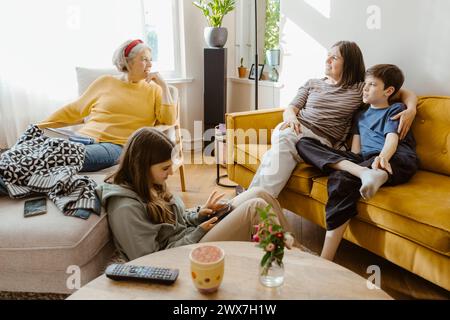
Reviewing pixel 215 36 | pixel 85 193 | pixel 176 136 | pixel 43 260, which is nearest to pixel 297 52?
pixel 215 36

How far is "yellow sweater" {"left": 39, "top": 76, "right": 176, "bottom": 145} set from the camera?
2.24 m

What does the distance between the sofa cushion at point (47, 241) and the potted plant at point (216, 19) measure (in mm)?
2312

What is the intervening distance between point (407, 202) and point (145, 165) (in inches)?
40.4

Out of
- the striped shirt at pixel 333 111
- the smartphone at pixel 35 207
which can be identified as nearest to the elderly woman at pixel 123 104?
the smartphone at pixel 35 207

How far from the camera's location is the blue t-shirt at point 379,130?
1809mm

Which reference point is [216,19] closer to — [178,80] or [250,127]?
[178,80]

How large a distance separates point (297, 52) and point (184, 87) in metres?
1.21

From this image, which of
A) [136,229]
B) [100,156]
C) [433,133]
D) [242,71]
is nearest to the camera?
[136,229]

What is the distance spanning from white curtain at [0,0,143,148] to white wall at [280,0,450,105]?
4.76 feet

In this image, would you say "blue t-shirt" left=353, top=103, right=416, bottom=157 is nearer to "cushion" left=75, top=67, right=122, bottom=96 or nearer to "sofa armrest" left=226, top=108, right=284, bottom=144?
"sofa armrest" left=226, top=108, right=284, bottom=144

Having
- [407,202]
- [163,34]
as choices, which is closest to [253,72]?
[163,34]

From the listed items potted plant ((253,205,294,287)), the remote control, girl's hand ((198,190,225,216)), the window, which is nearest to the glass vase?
potted plant ((253,205,294,287))

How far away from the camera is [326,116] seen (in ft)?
6.94
